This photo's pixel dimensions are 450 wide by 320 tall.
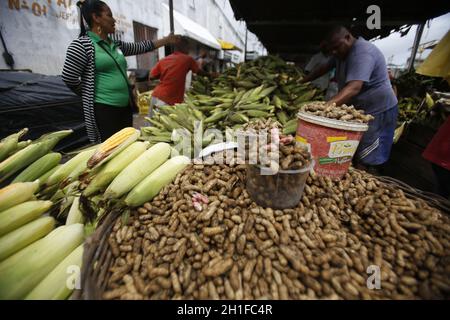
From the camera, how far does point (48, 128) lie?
13.5 ft

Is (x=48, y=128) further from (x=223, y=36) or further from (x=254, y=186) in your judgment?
(x=223, y=36)

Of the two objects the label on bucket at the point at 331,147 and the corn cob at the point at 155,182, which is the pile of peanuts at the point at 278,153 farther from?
the corn cob at the point at 155,182

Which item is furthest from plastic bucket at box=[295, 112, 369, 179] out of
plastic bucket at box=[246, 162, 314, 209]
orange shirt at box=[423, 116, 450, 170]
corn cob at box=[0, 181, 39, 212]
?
corn cob at box=[0, 181, 39, 212]

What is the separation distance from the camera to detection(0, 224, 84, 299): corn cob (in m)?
1.04

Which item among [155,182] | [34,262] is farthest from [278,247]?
[34,262]

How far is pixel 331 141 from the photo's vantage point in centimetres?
168

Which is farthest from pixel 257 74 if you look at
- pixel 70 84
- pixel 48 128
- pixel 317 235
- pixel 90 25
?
pixel 48 128

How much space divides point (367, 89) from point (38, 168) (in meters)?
3.39

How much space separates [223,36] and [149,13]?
20.3 m

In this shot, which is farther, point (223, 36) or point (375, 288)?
point (223, 36)

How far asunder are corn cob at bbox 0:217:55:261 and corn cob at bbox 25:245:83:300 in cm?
22

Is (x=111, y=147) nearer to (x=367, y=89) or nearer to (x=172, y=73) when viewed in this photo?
(x=367, y=89)

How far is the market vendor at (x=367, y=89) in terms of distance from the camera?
7.87 ft

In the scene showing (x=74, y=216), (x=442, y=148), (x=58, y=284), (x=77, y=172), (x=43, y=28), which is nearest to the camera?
(x=58, y=284)
